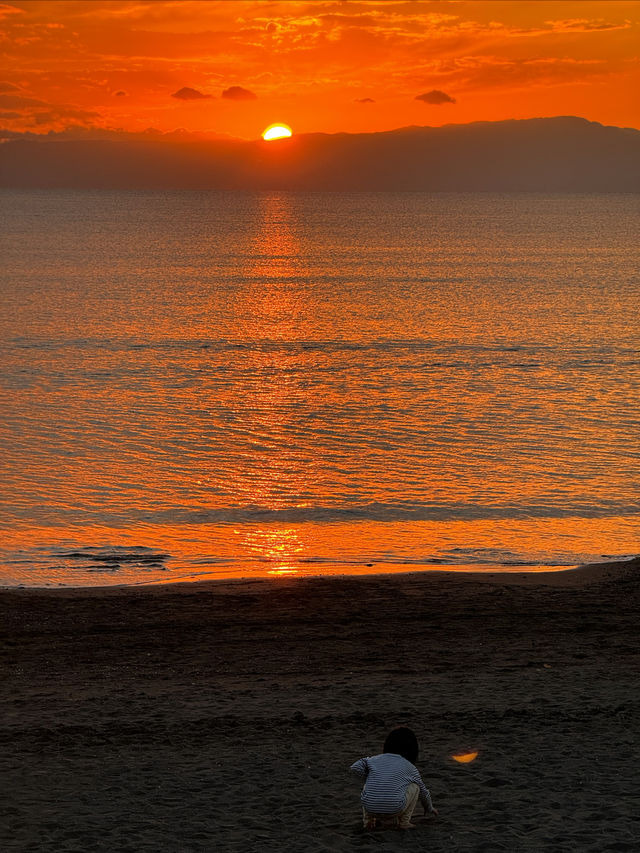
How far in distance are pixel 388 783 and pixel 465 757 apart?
184 cm

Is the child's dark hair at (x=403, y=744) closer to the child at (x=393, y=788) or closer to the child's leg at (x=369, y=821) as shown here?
the child at (x=393, y=788)

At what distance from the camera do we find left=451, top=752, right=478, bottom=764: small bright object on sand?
10406mm

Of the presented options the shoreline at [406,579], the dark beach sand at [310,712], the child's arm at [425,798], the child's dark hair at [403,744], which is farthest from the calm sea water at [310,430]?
the child's arm at [425,798]

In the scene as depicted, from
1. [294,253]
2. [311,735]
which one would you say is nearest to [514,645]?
[311,735]

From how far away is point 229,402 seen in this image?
40625 millimetres

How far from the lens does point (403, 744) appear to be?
9086 millimetres

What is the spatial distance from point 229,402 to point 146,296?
1680 inches

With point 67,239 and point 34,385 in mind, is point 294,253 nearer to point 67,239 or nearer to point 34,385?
point 67,239

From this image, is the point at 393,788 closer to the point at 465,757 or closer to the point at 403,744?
the point at 403,744

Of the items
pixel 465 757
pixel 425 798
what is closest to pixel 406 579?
pixel 465 757

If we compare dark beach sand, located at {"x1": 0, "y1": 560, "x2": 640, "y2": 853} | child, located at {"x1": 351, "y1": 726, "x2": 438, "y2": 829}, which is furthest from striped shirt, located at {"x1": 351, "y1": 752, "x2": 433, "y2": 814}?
dark beach sand, located at {"x1": 0, "y1": 560, "x2": 640, "y2": 853}

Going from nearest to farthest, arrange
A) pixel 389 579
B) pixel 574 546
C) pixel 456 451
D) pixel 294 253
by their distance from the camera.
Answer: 1. pixel 389 579
2. pixel 574 546
3. pixel 456 451
4. pixel 294 253

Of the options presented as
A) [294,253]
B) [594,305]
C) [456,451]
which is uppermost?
[294,253]

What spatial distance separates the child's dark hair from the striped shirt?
0.05 m
